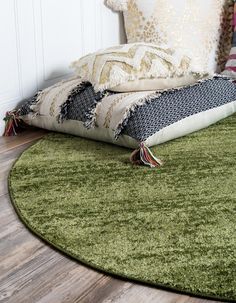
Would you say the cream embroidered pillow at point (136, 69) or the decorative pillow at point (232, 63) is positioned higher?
the cream embroidered pillow at point (136, 69)

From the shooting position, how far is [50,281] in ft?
3.38

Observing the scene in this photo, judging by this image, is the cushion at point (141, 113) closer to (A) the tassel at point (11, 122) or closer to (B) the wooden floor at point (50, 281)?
(A) the tassel at point (11, 122)

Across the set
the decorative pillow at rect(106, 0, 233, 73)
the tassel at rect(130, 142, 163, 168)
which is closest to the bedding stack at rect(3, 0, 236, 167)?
the tassel at rect(130, 142, 163, 168)

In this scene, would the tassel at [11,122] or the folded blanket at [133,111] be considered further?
the tassel at [11,122]

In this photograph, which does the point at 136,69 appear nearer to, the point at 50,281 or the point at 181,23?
the point at 181,23

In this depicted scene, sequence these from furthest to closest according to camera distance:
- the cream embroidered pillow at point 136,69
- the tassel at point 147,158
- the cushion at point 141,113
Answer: the cream embroidered pillow at point 136,69 < the cushion at point 141,113 < the tassel at point 147,158

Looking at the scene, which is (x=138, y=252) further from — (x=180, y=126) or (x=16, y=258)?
(x=180, y=126)

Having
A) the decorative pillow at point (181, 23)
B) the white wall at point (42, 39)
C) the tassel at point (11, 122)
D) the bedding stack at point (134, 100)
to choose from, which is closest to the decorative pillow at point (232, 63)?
the decorative pillow at point (181, 23)

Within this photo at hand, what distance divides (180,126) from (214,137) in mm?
158

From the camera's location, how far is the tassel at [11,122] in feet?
6.82

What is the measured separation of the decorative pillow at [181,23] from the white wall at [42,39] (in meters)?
0.12

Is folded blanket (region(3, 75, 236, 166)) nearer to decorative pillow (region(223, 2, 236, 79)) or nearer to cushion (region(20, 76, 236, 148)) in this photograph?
cushion (region(20, 76, 236, 148))

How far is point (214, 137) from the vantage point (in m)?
1.92

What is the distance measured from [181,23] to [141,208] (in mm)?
1544
